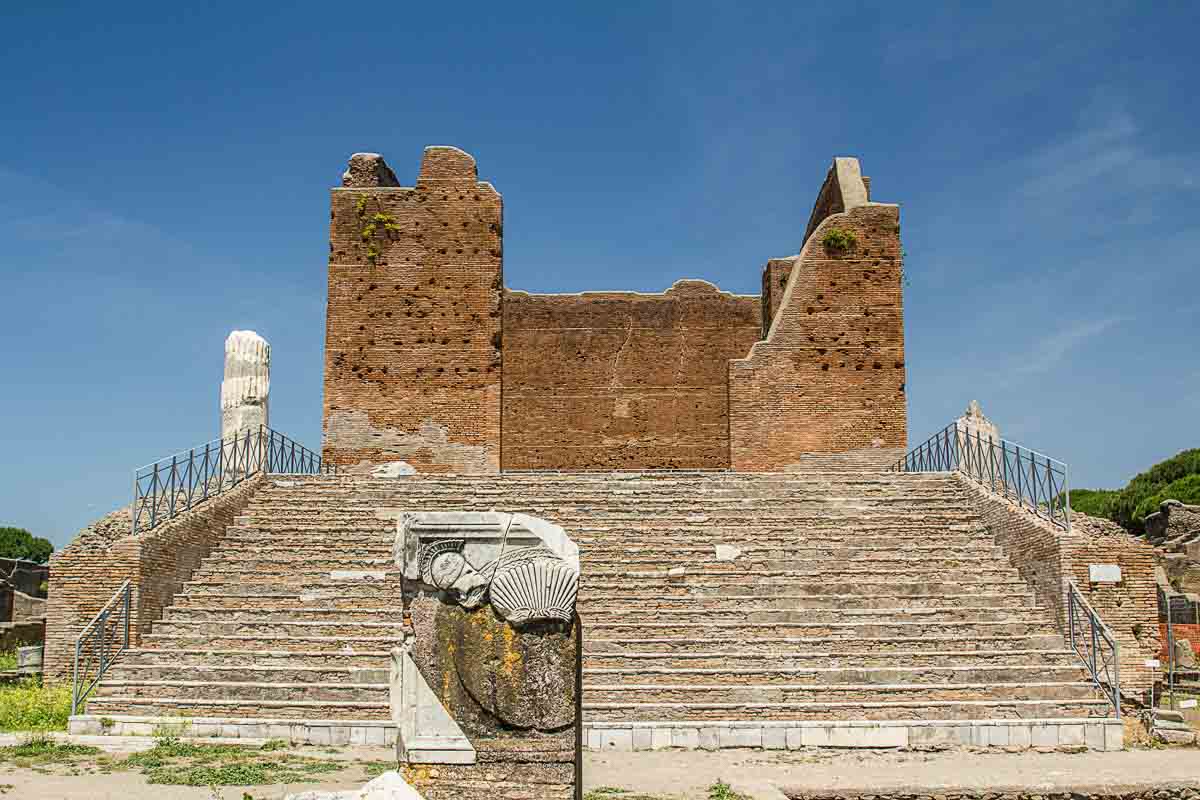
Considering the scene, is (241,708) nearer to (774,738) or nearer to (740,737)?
(740,737)

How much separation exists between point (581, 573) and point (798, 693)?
7.54 feet

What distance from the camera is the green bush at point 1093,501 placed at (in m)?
40.5

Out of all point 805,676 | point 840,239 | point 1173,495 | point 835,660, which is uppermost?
point 840,239

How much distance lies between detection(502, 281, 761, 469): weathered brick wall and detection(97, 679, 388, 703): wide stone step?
13.1 meters

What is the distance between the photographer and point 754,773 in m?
8.80

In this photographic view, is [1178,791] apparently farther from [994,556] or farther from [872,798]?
[994,556]

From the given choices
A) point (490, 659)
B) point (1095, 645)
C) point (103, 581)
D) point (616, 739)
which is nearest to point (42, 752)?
point (103, 581)

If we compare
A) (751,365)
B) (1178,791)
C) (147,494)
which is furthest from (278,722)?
(751,365)

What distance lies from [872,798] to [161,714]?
21.2 ft

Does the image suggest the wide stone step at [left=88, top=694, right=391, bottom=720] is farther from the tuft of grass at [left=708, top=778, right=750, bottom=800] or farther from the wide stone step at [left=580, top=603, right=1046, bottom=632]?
the tuft of grass at [left=708, top=778, right=750, bottom=800]

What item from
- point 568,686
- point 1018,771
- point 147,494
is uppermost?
point 147,494

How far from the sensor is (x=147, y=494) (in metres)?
13.5

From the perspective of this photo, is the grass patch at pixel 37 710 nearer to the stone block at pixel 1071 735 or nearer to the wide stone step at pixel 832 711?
the wide stone step at pixel 832 711

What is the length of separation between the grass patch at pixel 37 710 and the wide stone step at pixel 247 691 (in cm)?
35
